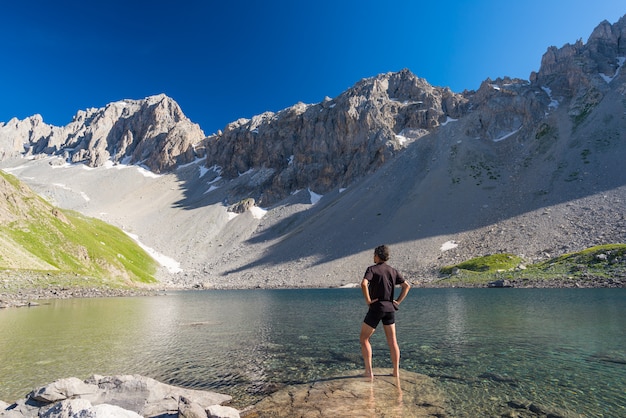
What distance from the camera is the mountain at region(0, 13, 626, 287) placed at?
8450 centimetres

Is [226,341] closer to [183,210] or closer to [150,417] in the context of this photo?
[150,417]

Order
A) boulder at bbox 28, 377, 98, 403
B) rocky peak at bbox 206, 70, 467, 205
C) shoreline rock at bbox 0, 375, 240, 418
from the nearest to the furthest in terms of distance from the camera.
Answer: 1. shoreline rock at bbox 0, 375, 240, 418
2. boulder at bbox 28, 377, 98, 403
3. rocky peak at bbox 206, 70, 467, 205

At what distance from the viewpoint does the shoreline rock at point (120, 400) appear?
793cm

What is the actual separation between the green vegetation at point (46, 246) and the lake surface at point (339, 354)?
32448 mm

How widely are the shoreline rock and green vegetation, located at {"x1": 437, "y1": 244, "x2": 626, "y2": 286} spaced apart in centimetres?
6160

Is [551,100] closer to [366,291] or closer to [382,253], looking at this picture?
[382,253]

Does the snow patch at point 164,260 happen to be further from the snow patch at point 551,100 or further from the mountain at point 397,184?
the snow patch at point 551,100

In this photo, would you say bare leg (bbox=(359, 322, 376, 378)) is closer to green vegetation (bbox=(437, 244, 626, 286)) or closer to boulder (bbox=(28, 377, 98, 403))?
boulder (bbox=(28, 377, 98, 403))

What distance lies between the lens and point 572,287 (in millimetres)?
50438

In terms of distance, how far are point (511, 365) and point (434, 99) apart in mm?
153487

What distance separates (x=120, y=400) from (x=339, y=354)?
8.61m

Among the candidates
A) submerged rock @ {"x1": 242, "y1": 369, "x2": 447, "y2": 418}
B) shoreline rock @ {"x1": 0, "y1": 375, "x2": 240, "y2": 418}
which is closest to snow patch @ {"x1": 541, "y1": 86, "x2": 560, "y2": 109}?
submerged rock @ {"x1": 242, "y1": 369, "x2": 447, "y2": 418}

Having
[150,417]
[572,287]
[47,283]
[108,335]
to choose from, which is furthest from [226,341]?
[572,287]

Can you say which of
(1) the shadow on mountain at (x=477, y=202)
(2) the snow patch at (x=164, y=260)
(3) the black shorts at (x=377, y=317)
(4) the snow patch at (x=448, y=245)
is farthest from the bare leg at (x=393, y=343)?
(2) the snow patch at (x=164, y=260)
